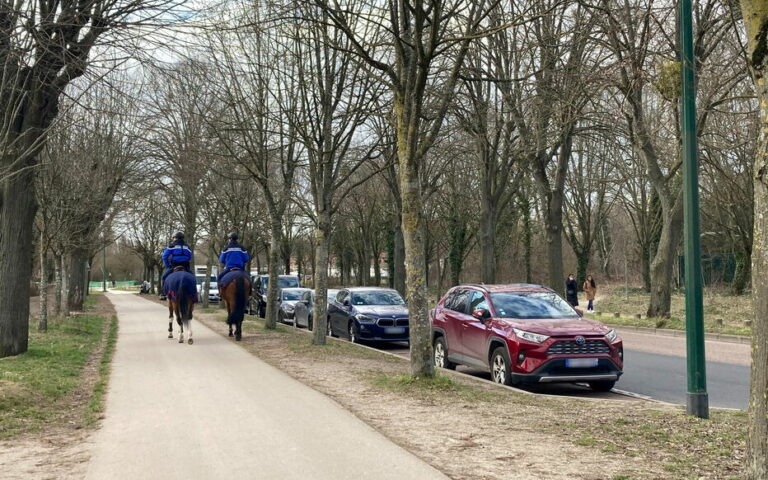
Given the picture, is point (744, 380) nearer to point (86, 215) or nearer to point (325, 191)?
point (325, 191)

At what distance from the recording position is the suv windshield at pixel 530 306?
1198 cm

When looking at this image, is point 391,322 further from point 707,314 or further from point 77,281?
point 77,281

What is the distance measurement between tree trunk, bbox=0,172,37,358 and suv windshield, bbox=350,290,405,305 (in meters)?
8.88

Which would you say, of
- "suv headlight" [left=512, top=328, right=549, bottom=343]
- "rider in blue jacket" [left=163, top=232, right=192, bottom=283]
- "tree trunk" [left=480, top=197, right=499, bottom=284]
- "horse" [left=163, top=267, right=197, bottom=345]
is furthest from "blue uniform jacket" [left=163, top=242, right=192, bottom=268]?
"tree trunk" [left=480, top=197, right=499, bottom=284]

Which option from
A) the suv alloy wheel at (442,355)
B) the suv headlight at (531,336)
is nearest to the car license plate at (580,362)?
the suv headlight at (531,336)

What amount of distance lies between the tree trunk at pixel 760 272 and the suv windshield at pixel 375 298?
50.7 feet

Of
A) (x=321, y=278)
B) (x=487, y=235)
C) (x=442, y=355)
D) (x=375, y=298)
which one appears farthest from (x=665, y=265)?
(x=321, y=278)

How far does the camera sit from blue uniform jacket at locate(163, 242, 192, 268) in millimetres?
15703

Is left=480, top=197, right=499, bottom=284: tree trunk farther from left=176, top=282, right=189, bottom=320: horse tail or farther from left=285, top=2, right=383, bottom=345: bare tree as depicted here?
left=176, top=282, right=189, bottom=320: horse tail

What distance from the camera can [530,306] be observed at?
12.2m

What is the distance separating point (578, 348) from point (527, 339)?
76 centimetres

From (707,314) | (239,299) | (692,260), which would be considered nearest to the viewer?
(692,260)

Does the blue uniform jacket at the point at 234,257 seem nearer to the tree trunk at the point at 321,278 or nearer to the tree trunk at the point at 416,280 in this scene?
the tree trunk at the point at 321,278

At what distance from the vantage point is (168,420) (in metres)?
7.77
